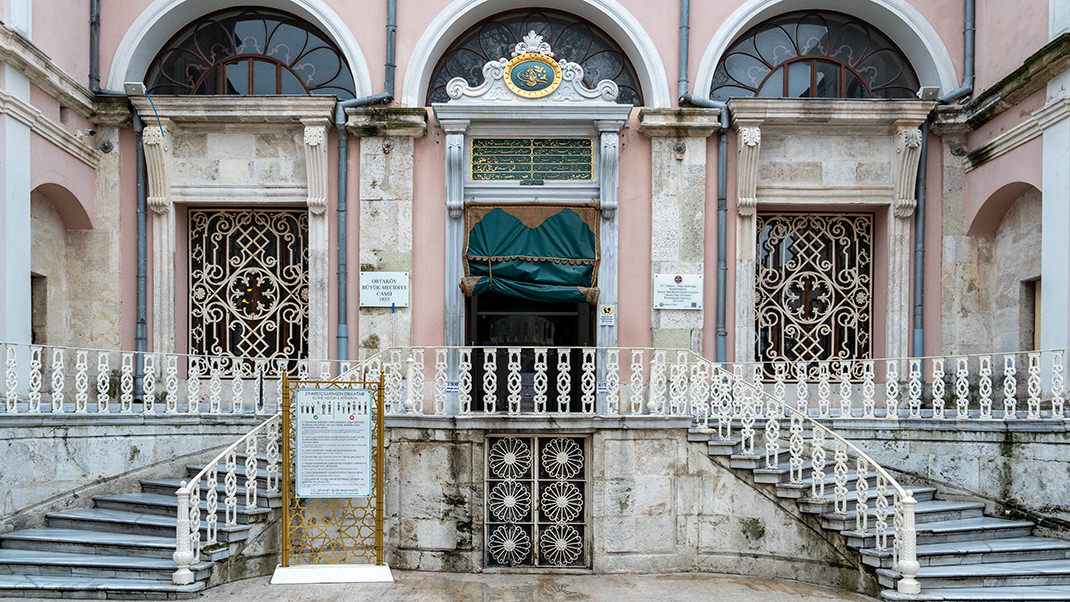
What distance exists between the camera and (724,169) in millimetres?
12219

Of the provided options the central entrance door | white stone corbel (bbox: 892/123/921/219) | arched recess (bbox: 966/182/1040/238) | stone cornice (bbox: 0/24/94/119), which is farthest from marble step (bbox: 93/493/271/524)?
arched recess (bbox: 966/182/1040/238)

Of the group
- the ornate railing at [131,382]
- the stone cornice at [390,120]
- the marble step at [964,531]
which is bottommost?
the marble step at [964,531]

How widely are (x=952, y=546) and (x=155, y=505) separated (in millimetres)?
8265

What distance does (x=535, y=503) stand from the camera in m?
9.84

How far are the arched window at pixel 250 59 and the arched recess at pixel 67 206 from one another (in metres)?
2.18

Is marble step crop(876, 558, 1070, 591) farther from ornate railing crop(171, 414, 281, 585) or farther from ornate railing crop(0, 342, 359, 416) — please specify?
ornate railing crop(0, 342, 359, 416)

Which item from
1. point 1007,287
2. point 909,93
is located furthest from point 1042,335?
point 909,93

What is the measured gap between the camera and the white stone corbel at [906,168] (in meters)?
12.0

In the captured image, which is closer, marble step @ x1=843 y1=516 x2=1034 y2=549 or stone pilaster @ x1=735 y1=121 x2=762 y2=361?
marble step @ x1=843 y1=516 x2=1034 y2=549

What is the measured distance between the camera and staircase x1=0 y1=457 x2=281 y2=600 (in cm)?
780

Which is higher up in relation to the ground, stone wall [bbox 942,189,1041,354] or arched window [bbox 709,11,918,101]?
arched window [bbox 709,11,918,101]

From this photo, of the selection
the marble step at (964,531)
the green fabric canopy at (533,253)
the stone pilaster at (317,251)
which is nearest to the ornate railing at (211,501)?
the stone pilaster at (317,251)

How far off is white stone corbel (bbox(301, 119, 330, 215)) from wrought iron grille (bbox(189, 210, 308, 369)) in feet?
1.94

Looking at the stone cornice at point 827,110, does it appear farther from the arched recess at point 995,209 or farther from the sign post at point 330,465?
the sign post at point 330,465
